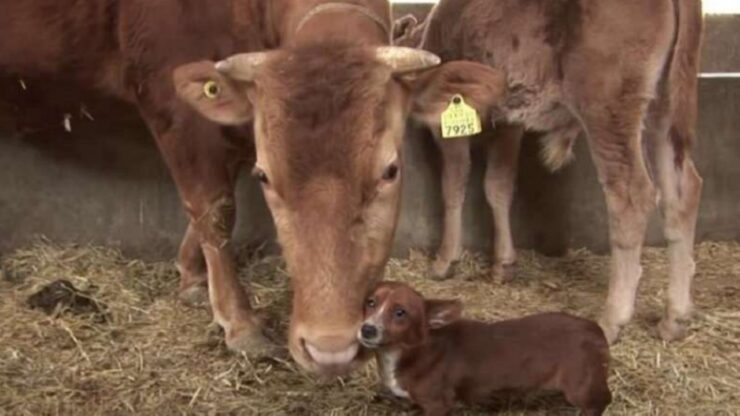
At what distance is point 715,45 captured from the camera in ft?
26.0

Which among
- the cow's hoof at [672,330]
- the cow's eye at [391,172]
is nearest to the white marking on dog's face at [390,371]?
the cow's eye at [391,172]

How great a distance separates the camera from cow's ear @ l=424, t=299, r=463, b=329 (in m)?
3.48

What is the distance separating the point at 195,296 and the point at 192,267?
20 cm

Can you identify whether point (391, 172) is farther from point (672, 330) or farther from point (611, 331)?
point (672, 330)

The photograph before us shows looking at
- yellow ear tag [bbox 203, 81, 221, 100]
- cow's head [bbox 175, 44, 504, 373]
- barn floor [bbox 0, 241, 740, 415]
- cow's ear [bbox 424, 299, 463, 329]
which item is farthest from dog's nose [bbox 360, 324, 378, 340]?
yellow ear tag [bbox 203, 81, 221, 100]

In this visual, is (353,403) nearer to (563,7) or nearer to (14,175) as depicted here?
(563,7)

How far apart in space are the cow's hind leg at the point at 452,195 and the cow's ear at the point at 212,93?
200 centimetres

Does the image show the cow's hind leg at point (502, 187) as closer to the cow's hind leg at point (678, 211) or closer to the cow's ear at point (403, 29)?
the cow's ear at point (403, 29)

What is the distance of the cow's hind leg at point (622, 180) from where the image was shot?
437cm

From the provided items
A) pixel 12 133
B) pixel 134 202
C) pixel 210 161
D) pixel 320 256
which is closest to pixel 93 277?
pixel 134 202

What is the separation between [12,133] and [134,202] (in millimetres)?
790

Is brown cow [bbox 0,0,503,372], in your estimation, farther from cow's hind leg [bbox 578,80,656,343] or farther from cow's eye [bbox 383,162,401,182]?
cow's hind leg [bbox 578,80,656,343]

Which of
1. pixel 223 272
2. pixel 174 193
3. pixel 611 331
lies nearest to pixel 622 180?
pixel 611 331

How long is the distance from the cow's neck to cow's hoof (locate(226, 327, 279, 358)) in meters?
1.30
